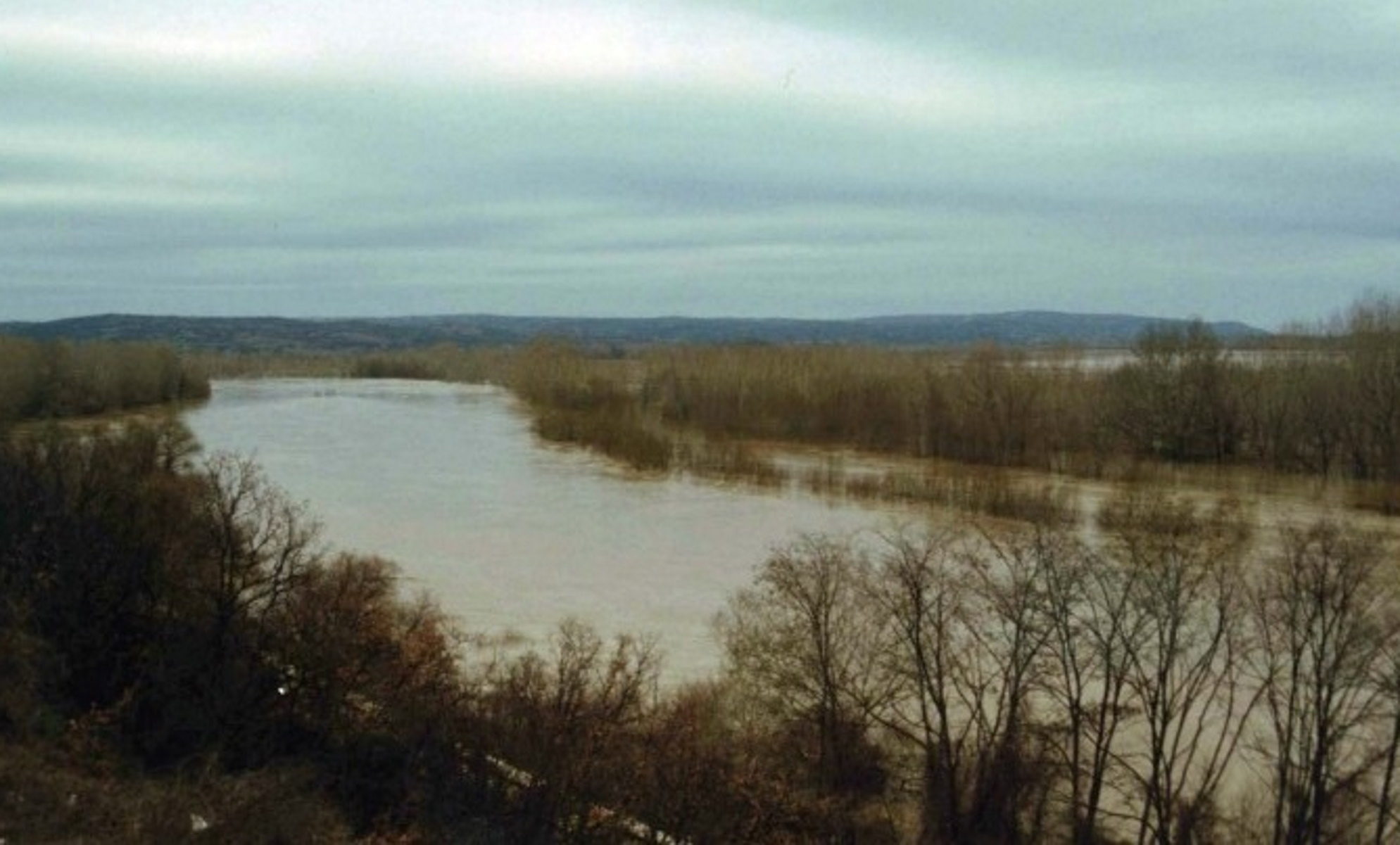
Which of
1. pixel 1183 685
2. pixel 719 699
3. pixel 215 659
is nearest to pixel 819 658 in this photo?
pixel 719 699

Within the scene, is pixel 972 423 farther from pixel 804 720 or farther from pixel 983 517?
pixel 804 720

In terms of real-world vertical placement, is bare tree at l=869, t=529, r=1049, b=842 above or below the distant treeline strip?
below

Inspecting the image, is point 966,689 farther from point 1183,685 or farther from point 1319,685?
point 1319,685

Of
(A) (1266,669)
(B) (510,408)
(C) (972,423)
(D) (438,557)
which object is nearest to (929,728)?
(A) (1266,669)

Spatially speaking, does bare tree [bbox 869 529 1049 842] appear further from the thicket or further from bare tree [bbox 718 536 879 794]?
the thicket

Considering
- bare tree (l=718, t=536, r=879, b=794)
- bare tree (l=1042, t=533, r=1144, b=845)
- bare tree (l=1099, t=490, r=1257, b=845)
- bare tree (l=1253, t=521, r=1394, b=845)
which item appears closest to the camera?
bare tree (l=1253, t=521, r=1394, b=845)

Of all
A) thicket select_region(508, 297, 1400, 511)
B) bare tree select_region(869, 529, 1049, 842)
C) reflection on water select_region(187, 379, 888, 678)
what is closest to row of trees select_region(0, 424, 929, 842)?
bare tree select_region(869, 529, 1049, 842)

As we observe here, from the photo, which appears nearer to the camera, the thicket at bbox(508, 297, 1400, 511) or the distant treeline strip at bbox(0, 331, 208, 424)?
the thicket at bbox(508, 297, 1400, 511)
